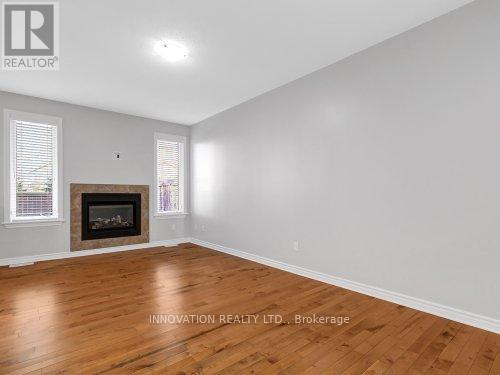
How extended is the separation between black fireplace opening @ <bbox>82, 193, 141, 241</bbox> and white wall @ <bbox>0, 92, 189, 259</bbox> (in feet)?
0.91

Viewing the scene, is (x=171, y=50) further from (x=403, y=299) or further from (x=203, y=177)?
(x=403, y=299)

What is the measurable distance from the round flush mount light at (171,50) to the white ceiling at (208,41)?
0.31 feet

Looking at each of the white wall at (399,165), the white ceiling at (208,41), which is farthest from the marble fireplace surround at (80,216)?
the white wall at (399,165)

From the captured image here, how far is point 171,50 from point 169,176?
349 cm

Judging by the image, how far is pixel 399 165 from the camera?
9.13 ft

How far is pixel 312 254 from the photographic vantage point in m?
3.65

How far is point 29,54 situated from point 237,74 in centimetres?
252

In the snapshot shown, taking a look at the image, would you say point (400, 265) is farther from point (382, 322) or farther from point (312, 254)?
point (312, 254)

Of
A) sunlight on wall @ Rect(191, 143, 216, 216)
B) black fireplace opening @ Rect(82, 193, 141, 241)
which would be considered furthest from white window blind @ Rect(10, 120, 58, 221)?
sunlight on wall @ Rect(191, 143, 216, 216)

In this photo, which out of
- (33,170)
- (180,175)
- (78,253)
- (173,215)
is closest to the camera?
(33,170)

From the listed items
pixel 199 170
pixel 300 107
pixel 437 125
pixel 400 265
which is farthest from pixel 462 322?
pixel 199 170

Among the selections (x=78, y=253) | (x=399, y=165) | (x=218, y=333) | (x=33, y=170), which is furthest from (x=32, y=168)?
(x=399, y=165)

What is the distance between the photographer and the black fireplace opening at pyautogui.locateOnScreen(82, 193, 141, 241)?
504 centimetres

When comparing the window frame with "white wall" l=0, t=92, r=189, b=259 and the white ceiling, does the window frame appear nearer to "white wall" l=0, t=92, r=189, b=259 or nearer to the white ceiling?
"white wall" l=0, t=92, r=189, b=259
